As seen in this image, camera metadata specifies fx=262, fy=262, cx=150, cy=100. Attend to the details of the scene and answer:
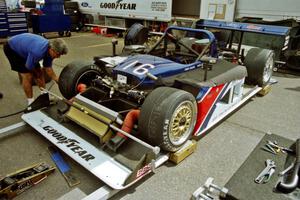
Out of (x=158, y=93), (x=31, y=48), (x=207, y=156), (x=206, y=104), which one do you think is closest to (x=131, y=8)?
(x=31, y=48)

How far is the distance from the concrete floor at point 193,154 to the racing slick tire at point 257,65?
339mm

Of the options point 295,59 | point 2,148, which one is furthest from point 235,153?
point 295,59

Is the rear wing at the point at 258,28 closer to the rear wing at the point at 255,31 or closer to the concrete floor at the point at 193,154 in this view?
the rear wing at the point at 255,31

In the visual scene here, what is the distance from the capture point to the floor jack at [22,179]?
215 centimetres

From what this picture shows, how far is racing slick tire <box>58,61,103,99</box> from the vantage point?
330 cm

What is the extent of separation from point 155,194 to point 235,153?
1.10m

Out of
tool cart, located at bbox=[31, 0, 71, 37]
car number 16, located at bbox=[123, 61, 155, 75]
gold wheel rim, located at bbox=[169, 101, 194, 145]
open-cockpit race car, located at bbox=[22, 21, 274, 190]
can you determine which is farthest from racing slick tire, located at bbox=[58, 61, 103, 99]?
tool cart, located at bbox=[31, 0, 71, 37]

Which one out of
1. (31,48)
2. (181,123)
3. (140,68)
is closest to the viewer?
(181,123)

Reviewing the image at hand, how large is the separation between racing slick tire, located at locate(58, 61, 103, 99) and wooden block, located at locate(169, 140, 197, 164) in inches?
61.1

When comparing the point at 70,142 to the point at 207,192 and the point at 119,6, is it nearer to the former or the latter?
the point at 207,192

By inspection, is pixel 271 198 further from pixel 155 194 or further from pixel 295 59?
pixel 295 59

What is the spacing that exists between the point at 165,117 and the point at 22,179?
134 cm

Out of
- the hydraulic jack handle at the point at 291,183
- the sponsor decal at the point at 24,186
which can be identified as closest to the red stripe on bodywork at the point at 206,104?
the hydraulic jack handle at the point at 291,183

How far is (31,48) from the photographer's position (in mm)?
3199
